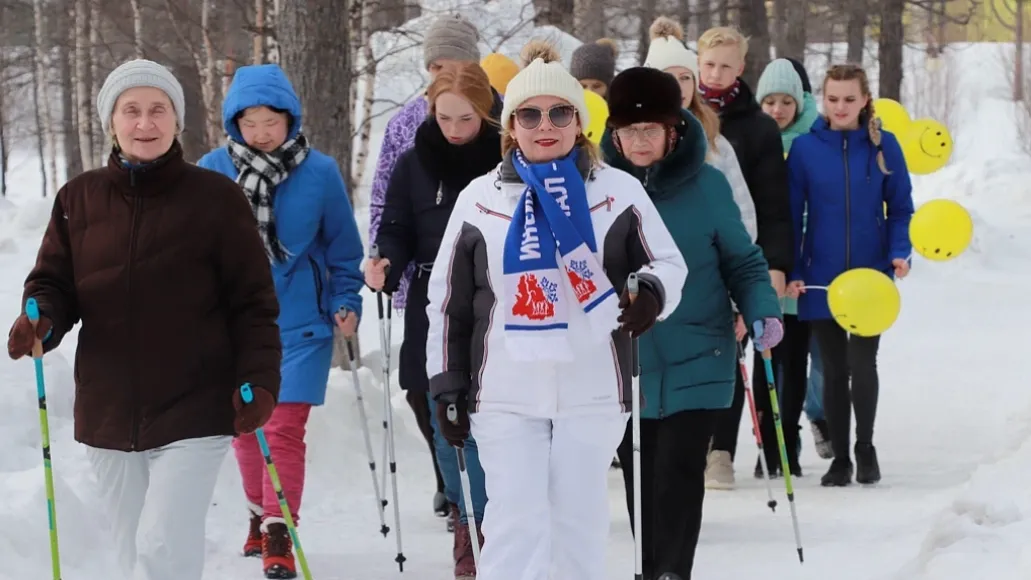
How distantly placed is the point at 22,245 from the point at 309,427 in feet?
50.5

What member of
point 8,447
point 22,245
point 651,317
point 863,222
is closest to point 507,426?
point 651,317

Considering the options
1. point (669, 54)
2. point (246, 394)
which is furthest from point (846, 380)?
point (246, 394)

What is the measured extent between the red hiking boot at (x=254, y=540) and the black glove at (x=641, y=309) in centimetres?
267

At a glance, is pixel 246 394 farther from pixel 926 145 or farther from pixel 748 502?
pixel 926 145

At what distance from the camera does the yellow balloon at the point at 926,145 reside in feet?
33.8

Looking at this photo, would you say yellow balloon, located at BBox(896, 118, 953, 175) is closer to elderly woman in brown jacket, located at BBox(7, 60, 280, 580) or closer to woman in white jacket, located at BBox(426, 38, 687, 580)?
woman in white jacket, located at BBox(426, 38, 687, 580)

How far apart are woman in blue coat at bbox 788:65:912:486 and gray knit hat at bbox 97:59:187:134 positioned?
428cm

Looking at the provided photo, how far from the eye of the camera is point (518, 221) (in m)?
4.33

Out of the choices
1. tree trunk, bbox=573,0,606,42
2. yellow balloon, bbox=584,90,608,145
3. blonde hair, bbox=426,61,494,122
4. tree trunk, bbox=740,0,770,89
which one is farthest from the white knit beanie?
tree trunk, bbox=740,0,770,89

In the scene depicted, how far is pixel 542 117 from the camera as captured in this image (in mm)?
4484

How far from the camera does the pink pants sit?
609 centimetres

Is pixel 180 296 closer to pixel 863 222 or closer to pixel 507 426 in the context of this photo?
pixel 507 426

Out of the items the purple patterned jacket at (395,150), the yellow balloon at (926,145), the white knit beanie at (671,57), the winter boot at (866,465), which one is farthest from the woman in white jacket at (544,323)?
the yellow balloon at (926,145)

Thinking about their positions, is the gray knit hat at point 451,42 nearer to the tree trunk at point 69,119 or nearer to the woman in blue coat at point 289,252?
the woman in blue coat at point 289,252
